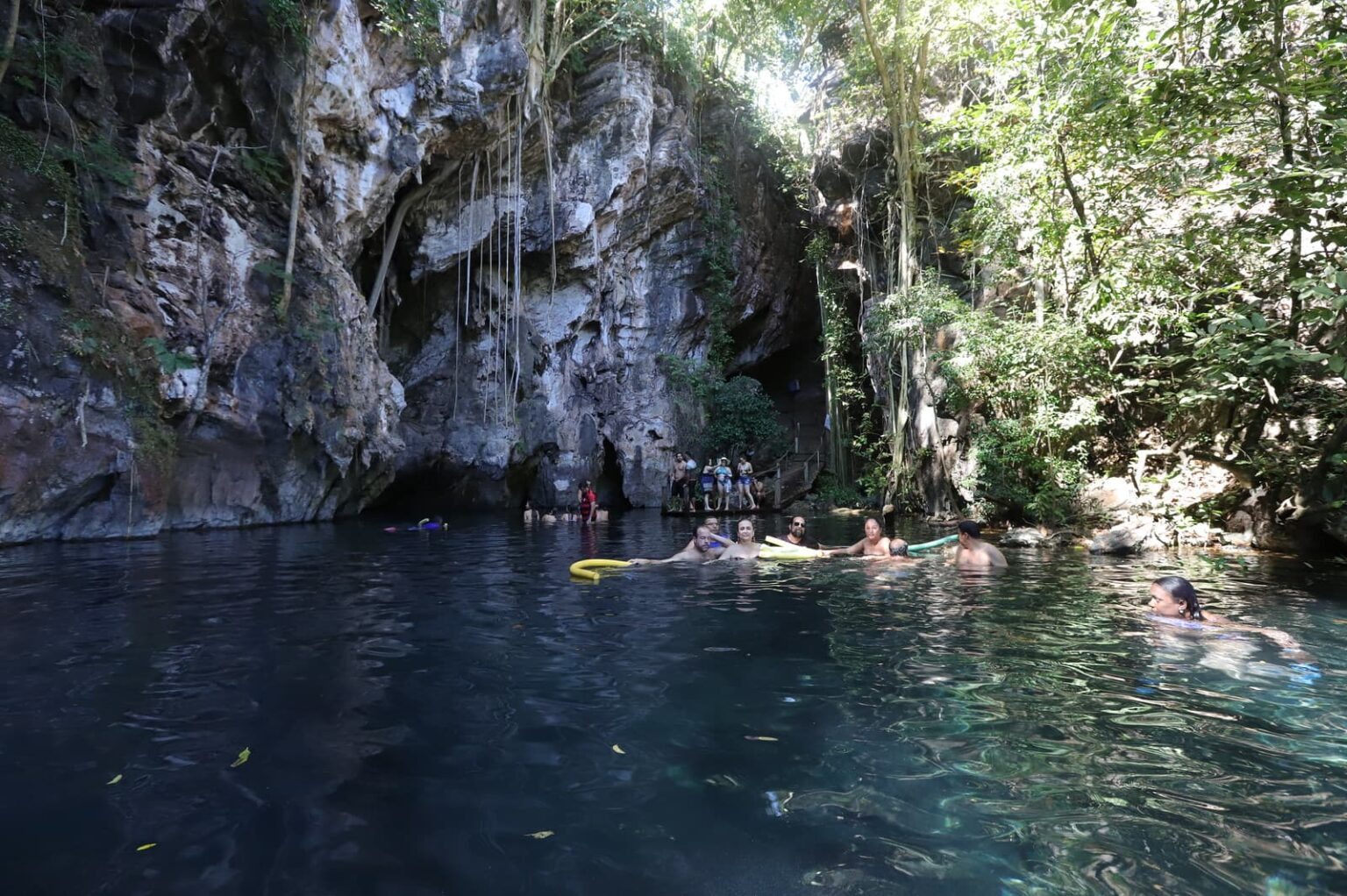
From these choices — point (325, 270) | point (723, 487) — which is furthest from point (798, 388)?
point (325, 270)

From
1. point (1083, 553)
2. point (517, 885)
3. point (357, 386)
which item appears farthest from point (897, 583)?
point (357, 386)

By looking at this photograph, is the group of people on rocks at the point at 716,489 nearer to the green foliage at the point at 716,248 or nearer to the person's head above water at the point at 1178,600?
the green foliage at the point at 716,248

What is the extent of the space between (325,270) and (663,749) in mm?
13506

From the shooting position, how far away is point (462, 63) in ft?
48.6

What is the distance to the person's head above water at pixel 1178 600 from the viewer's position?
15.2ft

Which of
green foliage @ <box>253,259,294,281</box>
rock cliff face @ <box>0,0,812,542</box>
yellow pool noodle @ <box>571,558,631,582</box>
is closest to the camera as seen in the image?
yellow pool noodle @ <box>571,558,631,582</box>

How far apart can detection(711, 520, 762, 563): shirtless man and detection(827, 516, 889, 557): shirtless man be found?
0.92 metres

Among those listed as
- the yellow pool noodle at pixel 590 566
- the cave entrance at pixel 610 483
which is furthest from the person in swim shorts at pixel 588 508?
the yellow pool noodle at pixel 590 566

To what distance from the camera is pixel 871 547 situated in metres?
8.55

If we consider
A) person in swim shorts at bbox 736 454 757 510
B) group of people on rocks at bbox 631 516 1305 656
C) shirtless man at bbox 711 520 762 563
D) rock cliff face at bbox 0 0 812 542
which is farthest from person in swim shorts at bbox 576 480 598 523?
shirtless man at bbox 711 520 762 563

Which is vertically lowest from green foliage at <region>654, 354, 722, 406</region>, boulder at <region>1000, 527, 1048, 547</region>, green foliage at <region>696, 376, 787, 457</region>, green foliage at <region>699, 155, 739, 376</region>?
boulder at <region>1000, 527, 1048, 547</region>

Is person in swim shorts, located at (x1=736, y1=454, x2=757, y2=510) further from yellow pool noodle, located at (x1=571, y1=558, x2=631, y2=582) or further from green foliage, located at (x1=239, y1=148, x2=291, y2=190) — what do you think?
green foliage, located at (x1=239, y1=148, x2=291, y2=190)

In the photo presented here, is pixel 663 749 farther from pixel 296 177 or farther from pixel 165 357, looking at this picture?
pixel 296 177

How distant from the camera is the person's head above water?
4625mm
